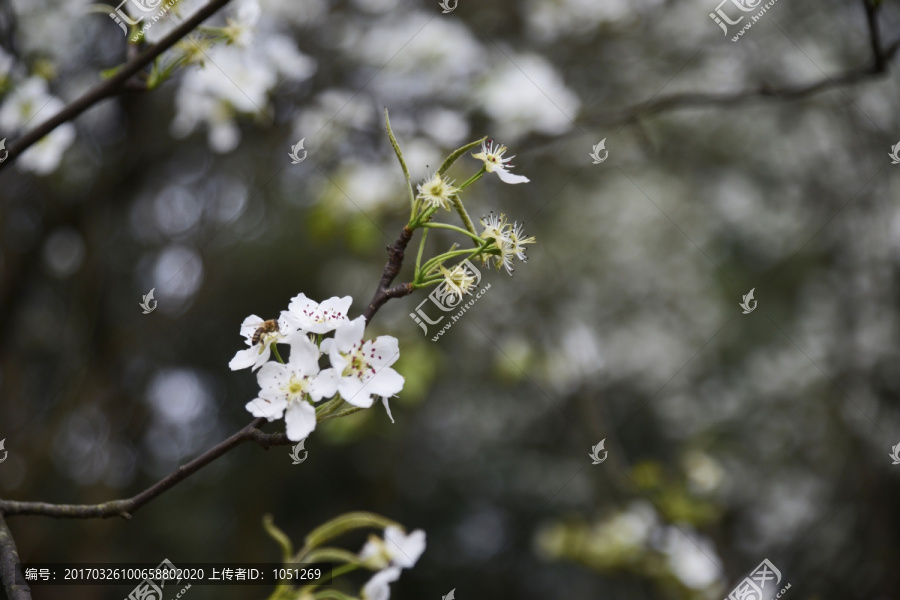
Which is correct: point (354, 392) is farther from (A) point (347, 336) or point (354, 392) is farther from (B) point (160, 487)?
(B) point (160, 487)

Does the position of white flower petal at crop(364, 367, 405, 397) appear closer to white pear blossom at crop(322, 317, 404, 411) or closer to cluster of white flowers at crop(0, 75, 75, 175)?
white pear blossom at crop(322, 317, 404, 411)

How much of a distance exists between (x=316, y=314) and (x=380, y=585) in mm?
325

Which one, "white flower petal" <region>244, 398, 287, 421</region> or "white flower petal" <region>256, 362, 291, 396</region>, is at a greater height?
"white flower petal" <region>256, 362, 291, 396</region>

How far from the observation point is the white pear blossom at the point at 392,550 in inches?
28.7

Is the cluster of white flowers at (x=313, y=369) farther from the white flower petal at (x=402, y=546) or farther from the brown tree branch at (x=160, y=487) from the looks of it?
the white flower petal at (x=402, y=546)

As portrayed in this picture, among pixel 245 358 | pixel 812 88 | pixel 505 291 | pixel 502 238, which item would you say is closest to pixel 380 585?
pixel 245 358

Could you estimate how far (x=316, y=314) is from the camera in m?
0.82

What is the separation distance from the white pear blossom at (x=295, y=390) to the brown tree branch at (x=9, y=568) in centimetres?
26

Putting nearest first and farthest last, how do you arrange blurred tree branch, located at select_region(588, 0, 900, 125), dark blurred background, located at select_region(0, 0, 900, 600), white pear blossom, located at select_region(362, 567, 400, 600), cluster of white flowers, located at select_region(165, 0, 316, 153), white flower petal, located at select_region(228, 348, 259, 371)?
1. white pear blossom, located at select_region(362, 567, 400, 600)
2. white flower petal, located at select_region(228, 348, 259, 371)
3. blurred tree branch, located at select_region(588, 0, 900, 125)
4. cluster of white flowers, located at select_region(165, 0, 316, 153)
5. dark blurred background, located at select_region(0, 0, 900, 600)

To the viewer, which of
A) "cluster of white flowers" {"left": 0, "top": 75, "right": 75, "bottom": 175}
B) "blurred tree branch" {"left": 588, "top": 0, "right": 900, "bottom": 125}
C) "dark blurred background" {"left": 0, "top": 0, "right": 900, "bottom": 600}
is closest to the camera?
"blurred tree branch" {"left": 588, "top": 0, "right": 900, "bottom": 125}

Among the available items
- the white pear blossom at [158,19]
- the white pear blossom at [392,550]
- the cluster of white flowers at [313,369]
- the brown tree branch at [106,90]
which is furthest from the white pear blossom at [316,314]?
the white pear blossom at [158,19]

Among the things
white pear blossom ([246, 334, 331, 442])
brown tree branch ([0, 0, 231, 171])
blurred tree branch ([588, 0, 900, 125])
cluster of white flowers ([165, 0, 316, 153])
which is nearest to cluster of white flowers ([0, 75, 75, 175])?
cluster of white flowers ([165, 0, 316, 153])

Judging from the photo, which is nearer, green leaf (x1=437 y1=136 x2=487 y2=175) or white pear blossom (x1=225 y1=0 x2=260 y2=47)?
green leaf (x1=437 y1=136 x2=487 y2=175)

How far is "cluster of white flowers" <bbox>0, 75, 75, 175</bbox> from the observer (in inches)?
53.1
